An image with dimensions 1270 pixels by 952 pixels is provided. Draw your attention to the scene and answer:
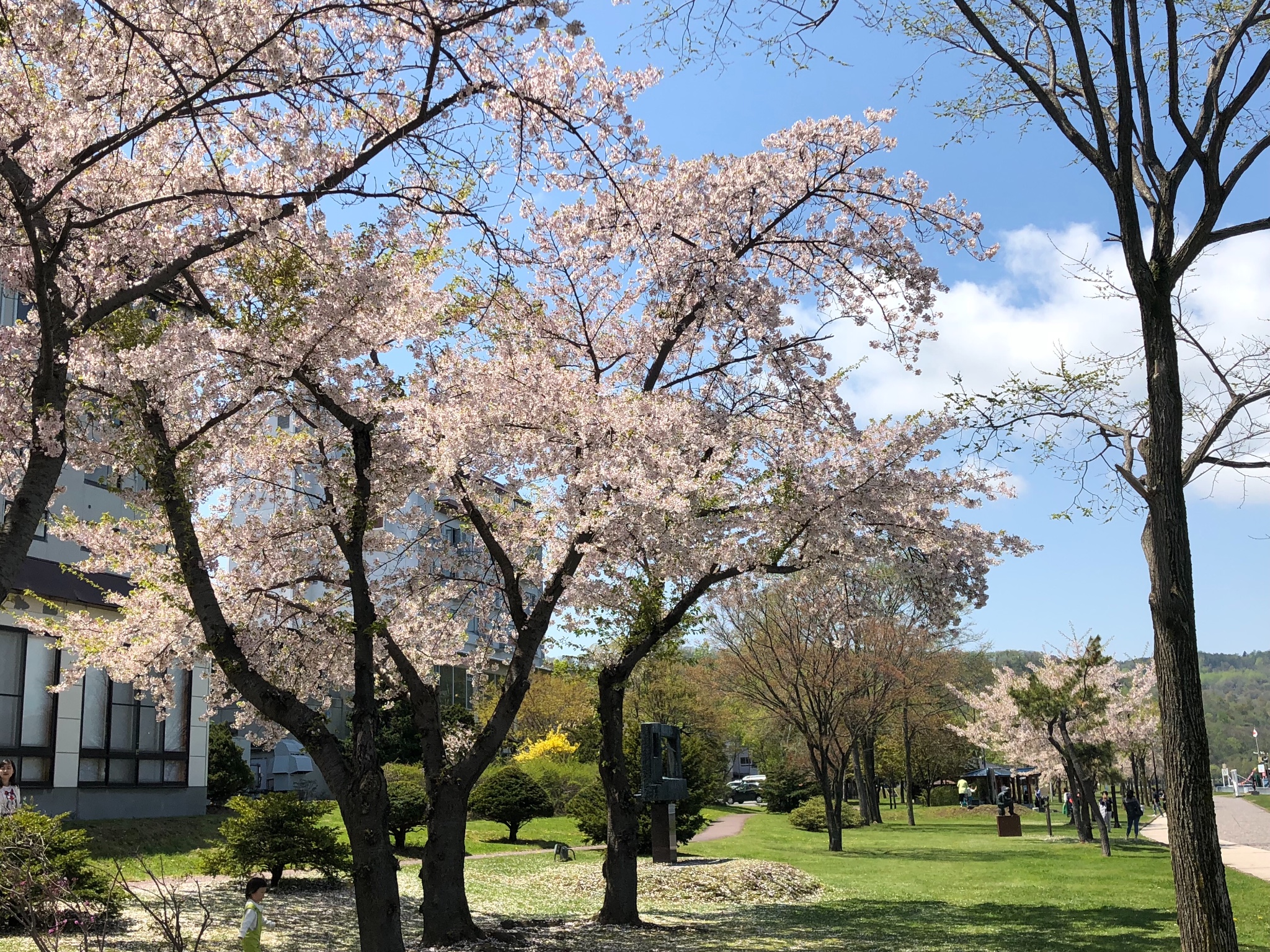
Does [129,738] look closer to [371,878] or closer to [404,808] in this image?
[404,808]

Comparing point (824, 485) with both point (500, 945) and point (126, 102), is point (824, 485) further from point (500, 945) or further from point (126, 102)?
point (126, 102)

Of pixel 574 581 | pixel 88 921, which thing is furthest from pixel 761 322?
pixel 88 921

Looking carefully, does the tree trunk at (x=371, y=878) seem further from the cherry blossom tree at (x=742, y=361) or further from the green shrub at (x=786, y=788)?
the green shrub at (x=786, y=788)

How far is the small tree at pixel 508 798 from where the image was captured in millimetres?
24203

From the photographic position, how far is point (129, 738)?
20141 mm

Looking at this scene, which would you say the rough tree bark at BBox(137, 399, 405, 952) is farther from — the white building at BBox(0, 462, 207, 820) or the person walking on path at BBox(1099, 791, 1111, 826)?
the person walking on path at BBox(1099, 791, 1111, 826)

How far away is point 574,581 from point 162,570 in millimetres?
4695

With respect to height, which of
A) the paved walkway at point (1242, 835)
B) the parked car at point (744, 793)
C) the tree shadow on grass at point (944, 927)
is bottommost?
the parked car at point (744, 793)

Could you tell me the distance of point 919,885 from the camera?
710 inches

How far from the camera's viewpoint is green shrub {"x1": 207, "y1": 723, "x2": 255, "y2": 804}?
2600 cm

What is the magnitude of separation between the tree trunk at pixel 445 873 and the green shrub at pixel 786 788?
1392 inches

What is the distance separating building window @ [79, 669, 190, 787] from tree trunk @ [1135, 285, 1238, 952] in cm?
1674

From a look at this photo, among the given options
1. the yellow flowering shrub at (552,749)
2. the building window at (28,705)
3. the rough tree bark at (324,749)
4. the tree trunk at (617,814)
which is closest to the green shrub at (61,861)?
the rough tree bark at (324,749)

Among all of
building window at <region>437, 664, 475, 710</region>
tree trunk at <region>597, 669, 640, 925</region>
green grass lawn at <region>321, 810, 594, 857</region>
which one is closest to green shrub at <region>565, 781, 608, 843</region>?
green grass lawn at <region>321, 810, 594, 857</region>
